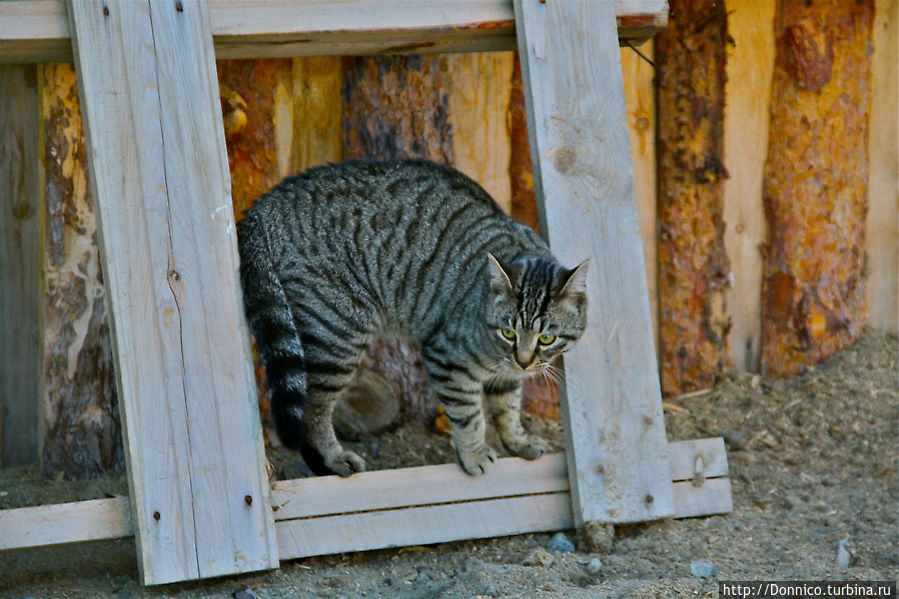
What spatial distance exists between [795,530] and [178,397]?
246cm

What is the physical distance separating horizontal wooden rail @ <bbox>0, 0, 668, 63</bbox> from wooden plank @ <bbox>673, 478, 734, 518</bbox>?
1856 mm

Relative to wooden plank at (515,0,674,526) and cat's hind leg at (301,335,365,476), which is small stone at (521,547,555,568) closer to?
wooden plank at (515,0,674,526)

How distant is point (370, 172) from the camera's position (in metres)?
4.09

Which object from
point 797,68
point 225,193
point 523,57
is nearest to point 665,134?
point 797,68

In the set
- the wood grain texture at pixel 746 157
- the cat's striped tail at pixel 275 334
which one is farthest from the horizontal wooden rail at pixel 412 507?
the wood grain texture at pixel 746 157

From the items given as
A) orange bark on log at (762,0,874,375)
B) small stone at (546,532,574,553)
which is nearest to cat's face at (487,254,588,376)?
small stone at (546,532,574,553)

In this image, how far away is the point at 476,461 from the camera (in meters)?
3.80

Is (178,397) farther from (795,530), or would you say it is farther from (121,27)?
(795,530)

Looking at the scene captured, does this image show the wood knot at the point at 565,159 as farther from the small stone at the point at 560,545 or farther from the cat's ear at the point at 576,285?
the small stone at the point at 560,545

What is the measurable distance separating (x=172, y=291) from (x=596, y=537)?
1.82 m

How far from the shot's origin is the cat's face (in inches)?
144

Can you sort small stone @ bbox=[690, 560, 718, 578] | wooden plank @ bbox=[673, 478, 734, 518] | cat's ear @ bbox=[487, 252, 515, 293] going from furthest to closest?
wooden plank @ bbox=[673, 478, 734, 518] → cat's ear @ bbox=[487, 252, 515, 293] → small stone @ bbox=[690, 560, 718, 578]

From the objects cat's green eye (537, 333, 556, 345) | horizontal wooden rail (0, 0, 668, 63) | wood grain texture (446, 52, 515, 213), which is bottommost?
cat's green eye (537, 333, 556, 345)

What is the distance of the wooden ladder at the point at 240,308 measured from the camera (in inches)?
132
